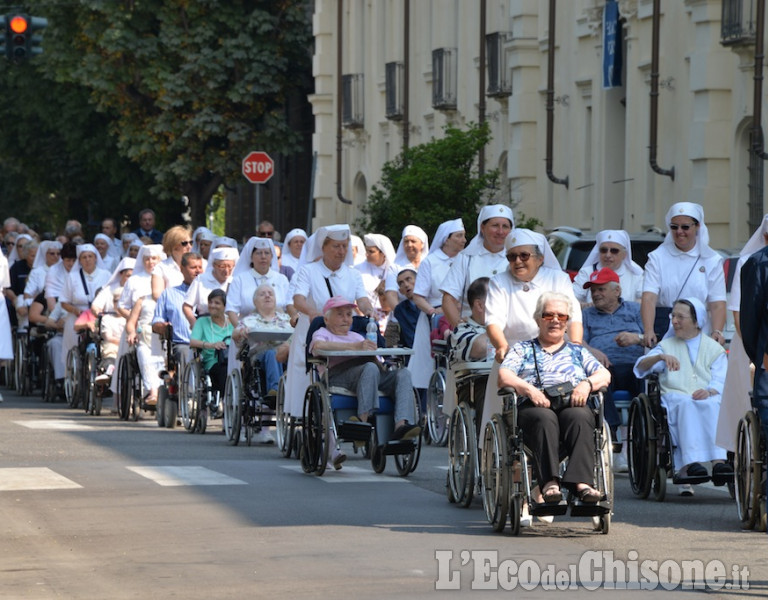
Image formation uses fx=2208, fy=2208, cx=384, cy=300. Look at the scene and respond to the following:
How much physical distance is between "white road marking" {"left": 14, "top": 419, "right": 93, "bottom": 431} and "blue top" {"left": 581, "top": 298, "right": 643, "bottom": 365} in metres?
6.25

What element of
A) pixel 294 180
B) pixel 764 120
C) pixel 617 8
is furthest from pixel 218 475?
pixel 294 180

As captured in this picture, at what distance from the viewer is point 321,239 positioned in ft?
53.7

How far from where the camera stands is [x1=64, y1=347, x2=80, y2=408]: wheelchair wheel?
79.0ft

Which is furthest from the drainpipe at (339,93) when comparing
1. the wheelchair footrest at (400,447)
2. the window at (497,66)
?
the wheelchair footrest at (400,447)

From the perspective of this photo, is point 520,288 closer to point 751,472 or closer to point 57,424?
point 751,472

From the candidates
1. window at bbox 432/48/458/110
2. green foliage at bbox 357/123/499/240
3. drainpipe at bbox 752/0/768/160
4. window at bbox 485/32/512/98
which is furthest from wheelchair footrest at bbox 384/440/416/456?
window at bbox 432/48/458/110

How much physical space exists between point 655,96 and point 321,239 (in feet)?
47.2

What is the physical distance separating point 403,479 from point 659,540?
3.94m

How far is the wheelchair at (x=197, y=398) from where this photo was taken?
66.5ft

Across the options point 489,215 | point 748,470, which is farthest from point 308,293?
point 748,470

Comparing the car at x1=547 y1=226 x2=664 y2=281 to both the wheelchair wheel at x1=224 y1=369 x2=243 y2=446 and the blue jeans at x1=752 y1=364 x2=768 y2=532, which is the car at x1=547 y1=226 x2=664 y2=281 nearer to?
the wheelchair wheel at x1=224 y1=369 x2=243 y2=446

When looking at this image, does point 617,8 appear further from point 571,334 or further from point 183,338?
point 571,334

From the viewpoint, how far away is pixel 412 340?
787 inches

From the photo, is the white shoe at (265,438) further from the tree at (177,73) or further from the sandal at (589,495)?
the tree at (177,73)
